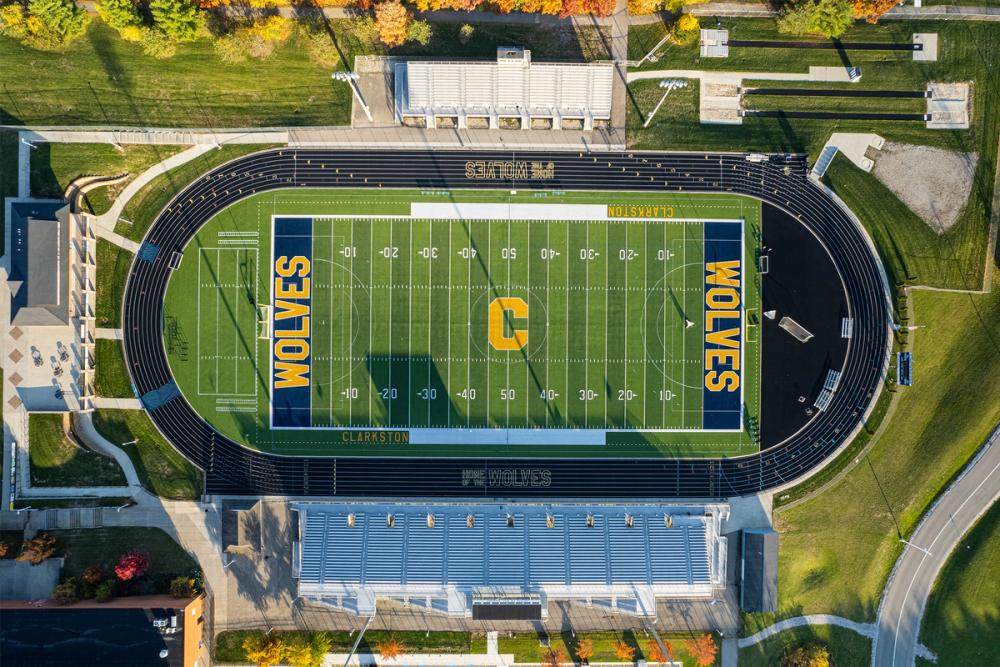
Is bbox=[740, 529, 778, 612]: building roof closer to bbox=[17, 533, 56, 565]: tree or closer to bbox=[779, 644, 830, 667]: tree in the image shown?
bbox=[779, 644, 830, 667]: tree

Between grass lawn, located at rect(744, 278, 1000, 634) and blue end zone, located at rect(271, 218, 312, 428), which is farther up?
blue end zone, located at rect(271, 218, 312, 428)

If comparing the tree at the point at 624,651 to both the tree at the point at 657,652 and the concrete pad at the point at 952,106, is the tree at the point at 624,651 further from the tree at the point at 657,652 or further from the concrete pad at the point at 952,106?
the concrete pad at the point at 952,106

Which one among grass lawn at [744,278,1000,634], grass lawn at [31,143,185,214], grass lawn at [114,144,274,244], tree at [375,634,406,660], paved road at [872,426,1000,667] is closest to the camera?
tree at [375,634,406,660]

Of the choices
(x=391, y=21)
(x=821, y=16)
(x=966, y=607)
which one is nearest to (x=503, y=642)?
(x=966, y=607)

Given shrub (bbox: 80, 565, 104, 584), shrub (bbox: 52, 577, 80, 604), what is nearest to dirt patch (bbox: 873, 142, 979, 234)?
shrub (bbox: 80, 565, 104, 584)

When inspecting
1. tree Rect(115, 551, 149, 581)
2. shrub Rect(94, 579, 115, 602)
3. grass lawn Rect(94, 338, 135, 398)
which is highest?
grass lawn Rect(94, 338, 135, 398)

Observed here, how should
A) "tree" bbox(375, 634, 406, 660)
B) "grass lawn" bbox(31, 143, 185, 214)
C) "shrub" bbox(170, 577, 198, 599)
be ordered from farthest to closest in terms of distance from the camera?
"grass lawn" bbox(31, 143, 185, 214) < "tree" bbox(375, 634, 406, 660) < "shrub" bbox(170, 577, 198, 599)

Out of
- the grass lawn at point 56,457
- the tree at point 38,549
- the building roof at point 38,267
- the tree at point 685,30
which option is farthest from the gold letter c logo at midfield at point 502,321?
the tree at point 38,549
